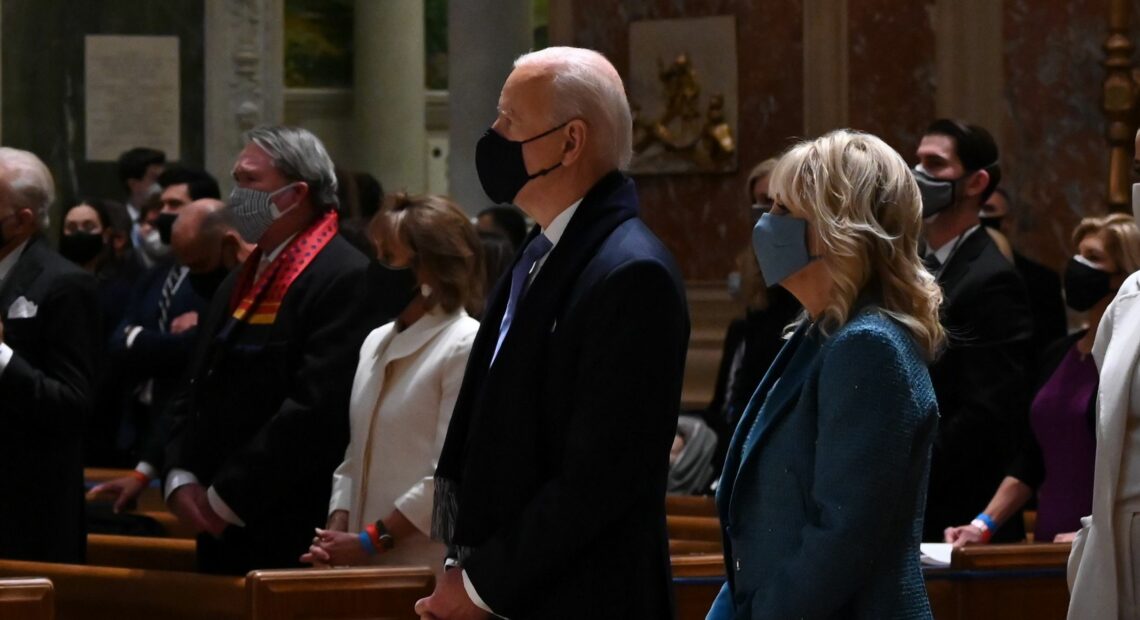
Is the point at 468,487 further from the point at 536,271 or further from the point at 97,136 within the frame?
the point at 97,136

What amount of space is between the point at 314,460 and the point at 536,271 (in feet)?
6.06

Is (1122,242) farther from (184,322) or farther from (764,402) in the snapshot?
(184,322)

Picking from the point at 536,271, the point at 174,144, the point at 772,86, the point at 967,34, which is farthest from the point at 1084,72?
the point at 174,144

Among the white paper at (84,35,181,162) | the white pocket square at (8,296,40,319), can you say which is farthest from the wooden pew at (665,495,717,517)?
the white paper at (84,35,181,162)

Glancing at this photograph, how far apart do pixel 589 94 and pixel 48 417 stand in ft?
8.42

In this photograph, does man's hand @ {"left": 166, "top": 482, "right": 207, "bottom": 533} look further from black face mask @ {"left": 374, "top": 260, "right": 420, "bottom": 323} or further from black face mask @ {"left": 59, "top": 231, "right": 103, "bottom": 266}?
black face mask @ {"left": 59, "top": 231, "right": 103, "bottom": 266}

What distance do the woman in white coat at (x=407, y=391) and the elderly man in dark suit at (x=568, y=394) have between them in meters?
1.31

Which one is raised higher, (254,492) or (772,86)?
(772,86)

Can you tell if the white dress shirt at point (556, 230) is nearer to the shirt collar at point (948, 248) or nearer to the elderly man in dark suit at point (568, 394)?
the elderly man in dark suit at point (568, 394)

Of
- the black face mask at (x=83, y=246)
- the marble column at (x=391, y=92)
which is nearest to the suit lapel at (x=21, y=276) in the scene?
the black face mask at (x=83, y=246)

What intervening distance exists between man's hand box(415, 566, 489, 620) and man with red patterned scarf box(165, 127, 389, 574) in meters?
1.78

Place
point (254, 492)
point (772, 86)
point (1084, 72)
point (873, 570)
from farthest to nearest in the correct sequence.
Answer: point (772, 86), point (1084, 72), point (254, 492), point (873, 570)

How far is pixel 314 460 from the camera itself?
522 cm

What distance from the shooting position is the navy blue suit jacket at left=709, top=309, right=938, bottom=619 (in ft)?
10.00
